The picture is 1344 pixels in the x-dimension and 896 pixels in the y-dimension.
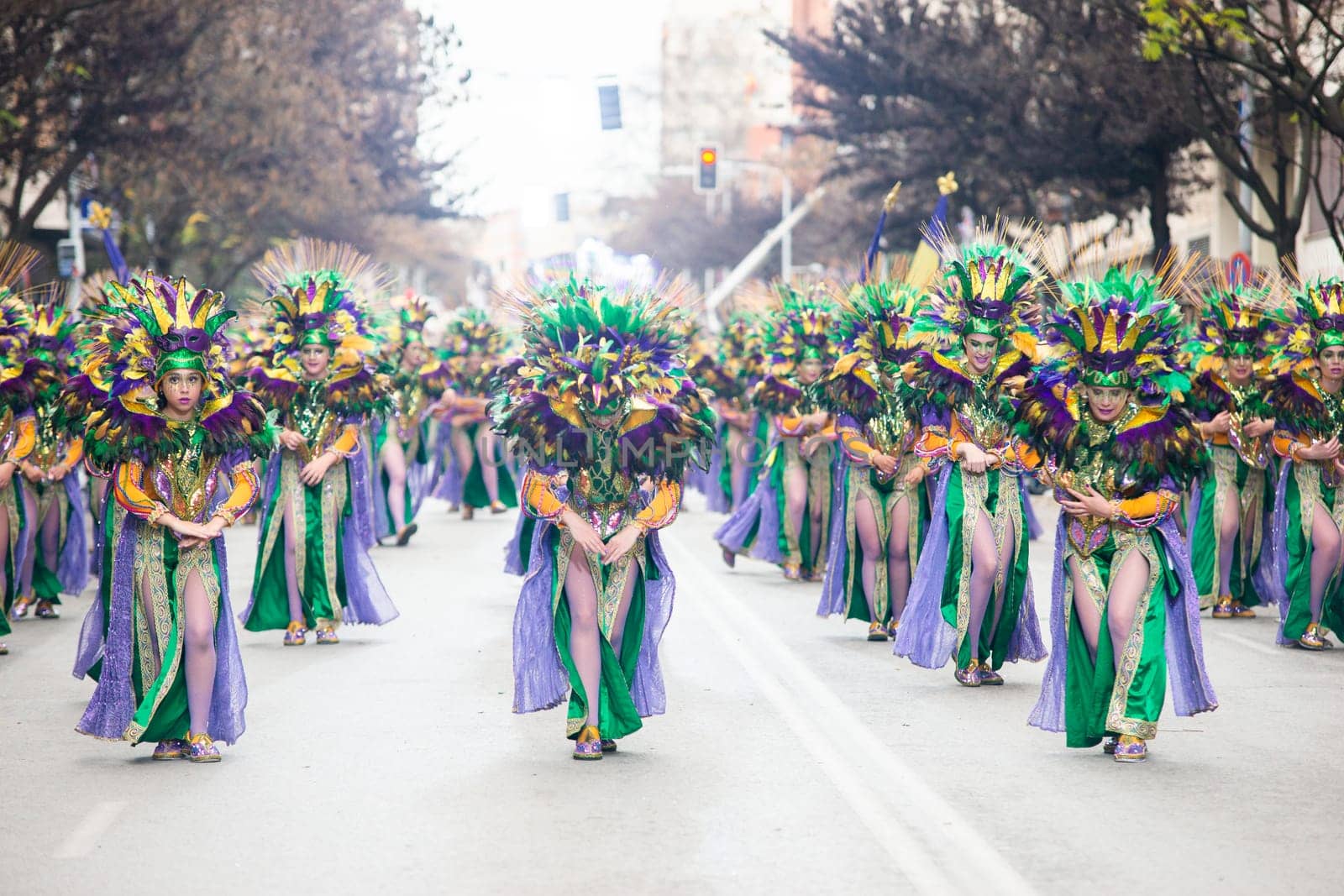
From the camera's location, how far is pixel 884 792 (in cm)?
788

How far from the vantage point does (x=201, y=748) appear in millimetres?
8477

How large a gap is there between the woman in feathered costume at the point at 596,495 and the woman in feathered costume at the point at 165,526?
129 centimetres

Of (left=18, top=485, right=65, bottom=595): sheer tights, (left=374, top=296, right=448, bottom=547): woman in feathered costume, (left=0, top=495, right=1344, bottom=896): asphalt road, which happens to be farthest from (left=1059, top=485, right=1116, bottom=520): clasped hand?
(left=374, top=296, right=448, bottom=547): woman in feathered costume

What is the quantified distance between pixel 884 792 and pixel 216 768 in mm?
2854

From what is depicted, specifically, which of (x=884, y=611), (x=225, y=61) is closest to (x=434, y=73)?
(x=225, y=61)

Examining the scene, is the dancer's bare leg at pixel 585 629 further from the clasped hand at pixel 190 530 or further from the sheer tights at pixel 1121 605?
the sheer tights at pixel 1121 605

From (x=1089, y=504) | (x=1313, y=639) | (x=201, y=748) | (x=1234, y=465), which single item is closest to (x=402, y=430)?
(x=1234, y=465)

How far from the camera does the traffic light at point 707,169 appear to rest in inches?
1496

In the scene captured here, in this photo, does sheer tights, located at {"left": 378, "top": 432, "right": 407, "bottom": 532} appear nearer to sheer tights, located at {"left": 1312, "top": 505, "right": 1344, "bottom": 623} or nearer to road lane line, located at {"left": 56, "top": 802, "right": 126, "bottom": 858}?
sheer tights, located at {"left": 1312, "top": 505, "right": 1344, "bottom": 623}

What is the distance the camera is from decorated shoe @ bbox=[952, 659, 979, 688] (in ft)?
35.3

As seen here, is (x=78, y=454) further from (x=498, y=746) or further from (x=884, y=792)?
(x=884, y=792)

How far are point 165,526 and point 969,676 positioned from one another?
459 cm

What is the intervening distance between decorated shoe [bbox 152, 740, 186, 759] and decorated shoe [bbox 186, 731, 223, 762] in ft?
0.18

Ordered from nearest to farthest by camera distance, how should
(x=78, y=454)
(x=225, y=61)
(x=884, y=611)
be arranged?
1. (x=884, y=611)
2. (x=78, y=454)
3. (x=225, y=61)
